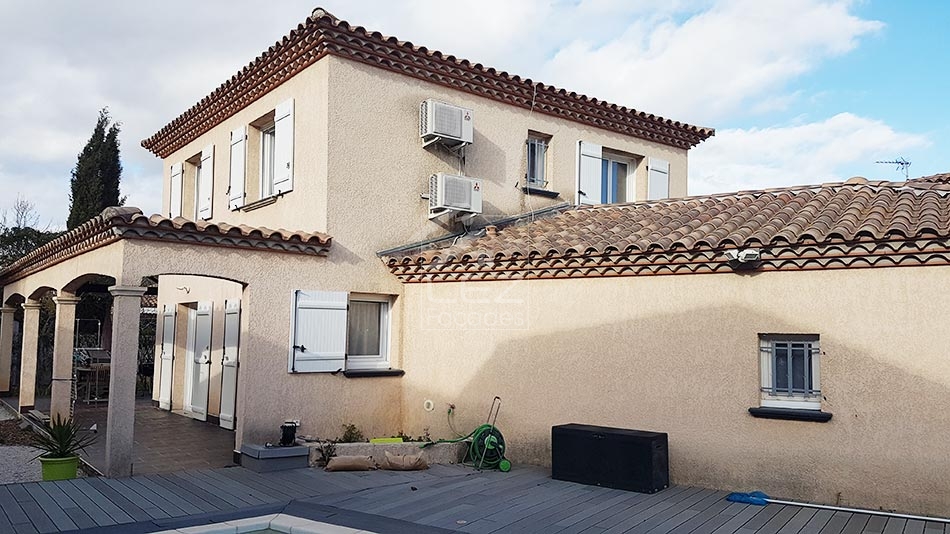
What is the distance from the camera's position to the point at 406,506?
24.4 feet

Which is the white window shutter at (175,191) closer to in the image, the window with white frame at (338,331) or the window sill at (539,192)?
the window with white frame at (338,331)

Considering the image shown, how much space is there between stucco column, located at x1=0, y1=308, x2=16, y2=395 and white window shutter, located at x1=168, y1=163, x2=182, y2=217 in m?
4.32

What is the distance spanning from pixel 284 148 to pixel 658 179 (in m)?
7.65

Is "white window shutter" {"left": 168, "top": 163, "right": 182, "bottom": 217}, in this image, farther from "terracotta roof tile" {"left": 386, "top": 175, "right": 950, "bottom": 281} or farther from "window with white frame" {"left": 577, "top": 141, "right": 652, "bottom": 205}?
"window with white frame" {"left": 577, "top": 141, "right": 652, "bottom": 205}

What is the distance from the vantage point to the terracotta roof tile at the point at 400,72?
10.9 m

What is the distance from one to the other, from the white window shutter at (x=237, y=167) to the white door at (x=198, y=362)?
2123 millimetres

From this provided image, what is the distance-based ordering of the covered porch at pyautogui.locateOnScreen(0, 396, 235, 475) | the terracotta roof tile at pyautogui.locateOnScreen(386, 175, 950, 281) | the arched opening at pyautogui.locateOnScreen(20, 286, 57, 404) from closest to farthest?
the terracotta roof tile at pyautogui.locateOnScreen(386, 175, 950, 281)
the covered porch at pyautogui.locateOnScreen(0, 396, 235, 475)
the arched opening at pyautogui.locateOnScreen(20, 286, 57, 404)

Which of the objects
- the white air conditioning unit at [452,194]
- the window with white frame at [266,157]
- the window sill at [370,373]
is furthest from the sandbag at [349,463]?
the window with white frame at [266,157]

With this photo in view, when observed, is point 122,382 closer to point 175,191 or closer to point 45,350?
point 175,191

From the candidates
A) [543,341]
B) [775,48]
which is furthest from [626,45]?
[543,341]

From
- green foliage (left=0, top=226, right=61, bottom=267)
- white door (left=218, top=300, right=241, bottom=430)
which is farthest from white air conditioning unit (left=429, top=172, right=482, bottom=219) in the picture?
green foliage (left=0, top=226, right=61, bottom=267)

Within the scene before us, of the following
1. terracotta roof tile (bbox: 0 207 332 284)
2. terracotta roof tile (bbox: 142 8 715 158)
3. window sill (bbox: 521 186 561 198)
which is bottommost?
terracotta roof tile (bbox: 0 207 332 284)

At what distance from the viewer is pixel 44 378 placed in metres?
19.1

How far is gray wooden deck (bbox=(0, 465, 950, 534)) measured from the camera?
666cm
